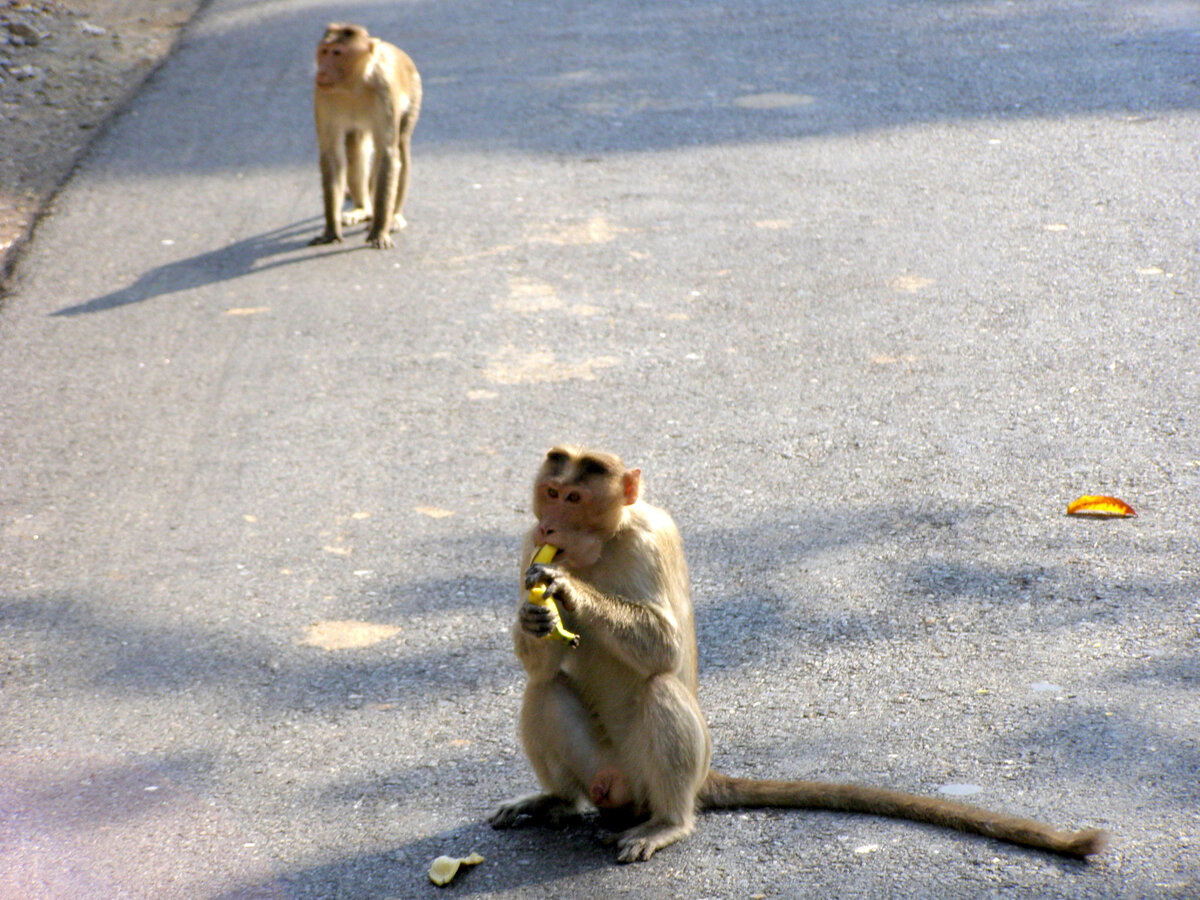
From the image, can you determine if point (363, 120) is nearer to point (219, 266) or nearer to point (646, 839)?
point (219, 266)

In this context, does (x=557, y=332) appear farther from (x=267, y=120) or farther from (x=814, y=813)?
(x=267, y=120)

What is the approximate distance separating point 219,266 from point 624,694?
222 inches

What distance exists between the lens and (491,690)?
4.37 metres

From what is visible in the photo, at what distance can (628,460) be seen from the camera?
5906mm

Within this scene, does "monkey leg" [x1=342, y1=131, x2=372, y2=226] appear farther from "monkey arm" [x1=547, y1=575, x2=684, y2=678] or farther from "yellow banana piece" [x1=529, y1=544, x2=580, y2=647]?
"monkey arm" [x1=547, y1=575, x2=684, y2=678]

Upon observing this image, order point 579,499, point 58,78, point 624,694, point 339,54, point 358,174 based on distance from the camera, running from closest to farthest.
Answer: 1. point 579,499
2. point 624,694
3. point 339,54
4. point 358,174
5. point 58,78

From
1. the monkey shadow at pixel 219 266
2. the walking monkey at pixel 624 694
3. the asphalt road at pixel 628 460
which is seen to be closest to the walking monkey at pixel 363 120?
the monkey shadow at pixel 219 266

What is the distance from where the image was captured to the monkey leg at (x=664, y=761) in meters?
3.48

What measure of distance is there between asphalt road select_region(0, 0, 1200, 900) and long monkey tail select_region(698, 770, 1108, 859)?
53mm

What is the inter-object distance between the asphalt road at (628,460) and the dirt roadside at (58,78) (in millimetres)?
313

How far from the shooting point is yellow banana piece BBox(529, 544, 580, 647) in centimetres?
327

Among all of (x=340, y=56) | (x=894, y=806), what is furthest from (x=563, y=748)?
(x=340, y=56)

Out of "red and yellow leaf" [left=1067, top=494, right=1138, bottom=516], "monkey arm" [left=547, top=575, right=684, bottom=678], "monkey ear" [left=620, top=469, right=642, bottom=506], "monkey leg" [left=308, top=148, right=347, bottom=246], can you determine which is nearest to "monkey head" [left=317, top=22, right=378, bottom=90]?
"monkey leg" [left=308, top=148, right=347, bottom=246]

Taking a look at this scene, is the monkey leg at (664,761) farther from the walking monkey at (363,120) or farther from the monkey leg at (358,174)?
the monkey leg at (358,174)
